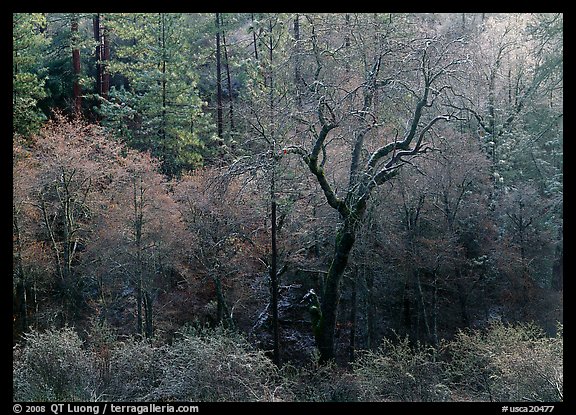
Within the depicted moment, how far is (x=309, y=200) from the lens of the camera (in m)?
16.3

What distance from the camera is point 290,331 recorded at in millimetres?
19641

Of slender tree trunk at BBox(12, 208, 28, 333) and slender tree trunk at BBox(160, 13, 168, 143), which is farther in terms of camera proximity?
slender tree trunk at BBox(160, 13, 168, 143)

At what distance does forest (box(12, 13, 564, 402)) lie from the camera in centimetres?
1257

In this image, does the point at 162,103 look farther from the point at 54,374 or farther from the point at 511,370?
the point at 511,370

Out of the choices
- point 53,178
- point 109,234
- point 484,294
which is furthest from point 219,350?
Answer: point 484,294

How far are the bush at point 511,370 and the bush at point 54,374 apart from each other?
23.1 ft

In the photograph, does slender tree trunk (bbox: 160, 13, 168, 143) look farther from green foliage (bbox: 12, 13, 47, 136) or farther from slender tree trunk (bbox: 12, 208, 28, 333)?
slender tree trunk (bbox: 12, 208, 28, 333)

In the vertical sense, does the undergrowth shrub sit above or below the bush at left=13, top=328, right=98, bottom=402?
below

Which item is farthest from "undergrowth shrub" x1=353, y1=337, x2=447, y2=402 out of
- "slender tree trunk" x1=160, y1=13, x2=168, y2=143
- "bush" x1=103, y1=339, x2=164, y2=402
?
"slender tree trunk" x1=160, y1=13, x2=168, y2=143

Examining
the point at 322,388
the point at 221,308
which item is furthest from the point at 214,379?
the point at 221,308

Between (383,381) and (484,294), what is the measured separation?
38.5 feet

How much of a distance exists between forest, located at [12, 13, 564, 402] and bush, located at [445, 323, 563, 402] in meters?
0.15

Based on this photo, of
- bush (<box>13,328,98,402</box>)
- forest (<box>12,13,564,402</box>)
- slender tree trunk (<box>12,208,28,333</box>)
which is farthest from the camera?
slender tree trunk (<box>12,208,28,333</box>)

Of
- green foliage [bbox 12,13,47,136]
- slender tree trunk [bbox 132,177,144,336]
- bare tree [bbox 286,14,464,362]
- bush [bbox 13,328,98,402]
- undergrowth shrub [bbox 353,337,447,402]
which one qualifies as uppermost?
green foliage [bbox 12,13,47,136]
